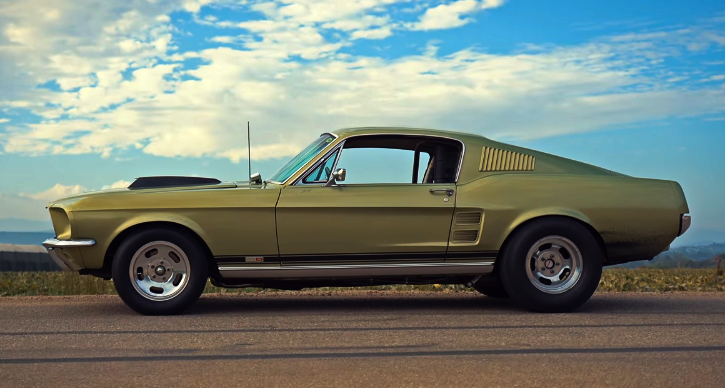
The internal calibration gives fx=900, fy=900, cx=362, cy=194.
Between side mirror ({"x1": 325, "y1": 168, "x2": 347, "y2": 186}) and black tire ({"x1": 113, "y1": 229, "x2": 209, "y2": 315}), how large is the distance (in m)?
1.29

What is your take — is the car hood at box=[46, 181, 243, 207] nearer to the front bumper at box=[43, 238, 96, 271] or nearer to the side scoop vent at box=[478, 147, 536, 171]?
the front bumper at box=[43, 238, 96, 271]

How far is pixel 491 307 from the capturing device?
8445 millimetres

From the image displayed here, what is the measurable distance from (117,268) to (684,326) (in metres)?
4.65

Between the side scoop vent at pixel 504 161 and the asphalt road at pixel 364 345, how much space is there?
51.7 inches

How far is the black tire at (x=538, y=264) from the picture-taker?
789 cm

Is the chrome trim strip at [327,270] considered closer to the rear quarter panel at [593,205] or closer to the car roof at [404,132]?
the rear quarter panel at [593,205]

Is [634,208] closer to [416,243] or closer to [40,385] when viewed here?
[416,243]

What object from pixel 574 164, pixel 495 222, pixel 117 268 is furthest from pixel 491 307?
pixel 117 268

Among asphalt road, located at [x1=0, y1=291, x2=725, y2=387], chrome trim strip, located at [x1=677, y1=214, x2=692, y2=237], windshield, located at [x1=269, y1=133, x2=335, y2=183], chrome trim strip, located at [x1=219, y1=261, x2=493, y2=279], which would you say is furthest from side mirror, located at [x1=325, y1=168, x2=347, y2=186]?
chrome trim strip, located at [x1=677, y1=214, x2=692, y2=237]

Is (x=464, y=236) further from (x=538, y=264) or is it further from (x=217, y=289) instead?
(x=217, y=289)

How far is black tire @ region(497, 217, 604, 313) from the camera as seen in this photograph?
7.89m

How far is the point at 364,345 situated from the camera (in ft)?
20.0

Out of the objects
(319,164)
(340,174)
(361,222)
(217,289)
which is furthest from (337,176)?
(217,289)

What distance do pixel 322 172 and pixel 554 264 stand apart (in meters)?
2.23
